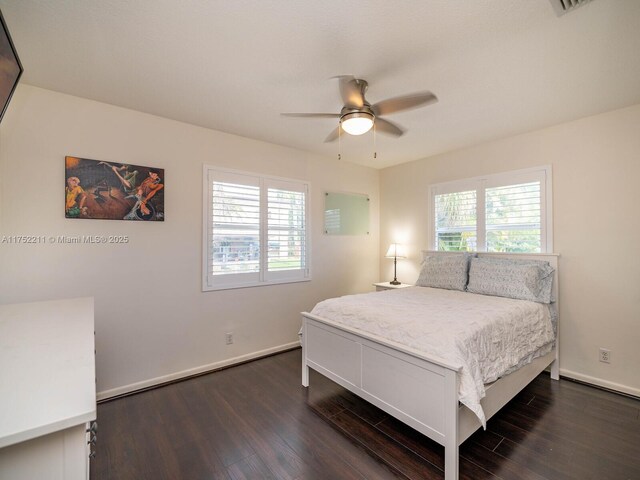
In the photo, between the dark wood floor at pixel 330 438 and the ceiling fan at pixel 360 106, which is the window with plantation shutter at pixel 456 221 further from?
the ceiling fan at pixel 360 106

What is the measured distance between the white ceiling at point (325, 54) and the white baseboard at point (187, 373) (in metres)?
2.51

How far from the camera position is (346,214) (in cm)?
444

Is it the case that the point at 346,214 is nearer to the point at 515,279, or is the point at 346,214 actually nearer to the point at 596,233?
the point at 515,279

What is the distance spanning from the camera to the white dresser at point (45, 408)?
71 cm

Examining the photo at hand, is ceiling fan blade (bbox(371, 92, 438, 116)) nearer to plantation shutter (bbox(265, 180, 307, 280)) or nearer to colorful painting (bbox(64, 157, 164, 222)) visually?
plantation shutter (bbox(265, 180, 307, 280))

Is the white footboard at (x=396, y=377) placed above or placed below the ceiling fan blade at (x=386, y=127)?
below

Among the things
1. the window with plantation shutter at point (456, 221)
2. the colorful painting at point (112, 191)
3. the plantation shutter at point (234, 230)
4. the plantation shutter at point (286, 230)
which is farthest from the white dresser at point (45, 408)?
the window with plantation shutter at point (456, 221)

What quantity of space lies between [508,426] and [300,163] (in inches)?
133

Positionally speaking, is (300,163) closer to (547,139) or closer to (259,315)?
(259,315)

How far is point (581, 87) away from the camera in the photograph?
7.74 ft

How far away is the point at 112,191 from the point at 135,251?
22.1 inches

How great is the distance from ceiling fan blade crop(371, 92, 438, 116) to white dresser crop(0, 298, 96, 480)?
206 centimetres

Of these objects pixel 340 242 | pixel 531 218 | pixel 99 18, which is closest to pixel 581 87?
pixel 531 218

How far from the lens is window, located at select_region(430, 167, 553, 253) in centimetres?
320
